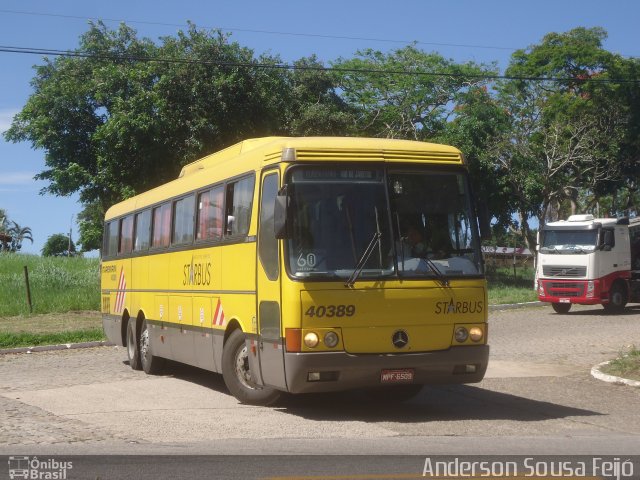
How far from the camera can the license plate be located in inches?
432

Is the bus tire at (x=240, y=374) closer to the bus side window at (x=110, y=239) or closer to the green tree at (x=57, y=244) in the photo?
the bus side window at (x=110, y=239)

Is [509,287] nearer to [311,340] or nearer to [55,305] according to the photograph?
[55,305]

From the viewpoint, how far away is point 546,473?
7871 mm

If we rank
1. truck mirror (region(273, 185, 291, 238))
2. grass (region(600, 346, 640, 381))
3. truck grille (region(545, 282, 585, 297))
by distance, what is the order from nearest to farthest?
truck mirror (region(273, 185, 291, 238))
grass (region(600, 346, 640, 381))
truck grille (region(545, 282, 585, 297))

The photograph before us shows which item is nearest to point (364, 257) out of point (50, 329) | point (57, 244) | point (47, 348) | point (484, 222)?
point (484, 222)

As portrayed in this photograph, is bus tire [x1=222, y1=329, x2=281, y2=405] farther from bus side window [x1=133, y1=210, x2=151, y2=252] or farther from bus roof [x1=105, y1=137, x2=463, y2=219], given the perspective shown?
bus side window [x1=133, y1=210, x2=151, y2=252]

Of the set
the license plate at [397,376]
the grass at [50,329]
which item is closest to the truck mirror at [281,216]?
the license plate at [397,376]

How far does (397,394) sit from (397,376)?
2.10 metres

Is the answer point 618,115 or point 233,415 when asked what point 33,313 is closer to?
point 233,415

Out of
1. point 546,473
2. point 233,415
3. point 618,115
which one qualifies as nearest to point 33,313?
point 233,415

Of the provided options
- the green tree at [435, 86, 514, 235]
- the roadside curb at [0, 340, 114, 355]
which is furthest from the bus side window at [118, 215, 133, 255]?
the green tree at [435, 86, 514, 235]

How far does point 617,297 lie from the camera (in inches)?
1197

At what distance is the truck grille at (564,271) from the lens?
29.5 metres

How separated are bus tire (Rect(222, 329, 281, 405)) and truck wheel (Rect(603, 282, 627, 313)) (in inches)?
790
